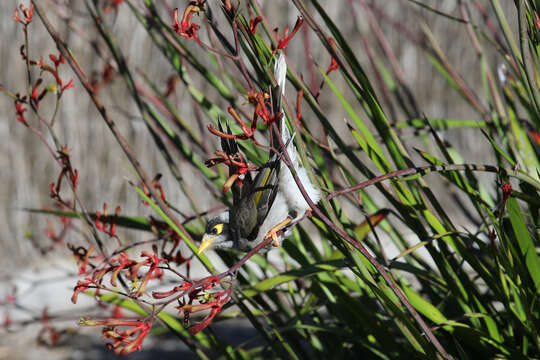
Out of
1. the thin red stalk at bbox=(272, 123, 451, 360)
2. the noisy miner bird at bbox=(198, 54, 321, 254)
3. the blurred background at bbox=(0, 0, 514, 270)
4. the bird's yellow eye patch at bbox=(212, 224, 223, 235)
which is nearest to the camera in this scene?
the thin red stalk at bbox=(272, 123, 451, 360)

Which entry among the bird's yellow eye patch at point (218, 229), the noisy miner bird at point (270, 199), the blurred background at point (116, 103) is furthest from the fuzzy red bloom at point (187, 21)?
the blurred background at point (116, 103)

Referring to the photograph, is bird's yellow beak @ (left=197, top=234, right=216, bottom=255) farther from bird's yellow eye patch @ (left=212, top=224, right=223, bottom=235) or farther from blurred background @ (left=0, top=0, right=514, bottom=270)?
blurred background @ (left=0, top=0, right=514, bottom=270)

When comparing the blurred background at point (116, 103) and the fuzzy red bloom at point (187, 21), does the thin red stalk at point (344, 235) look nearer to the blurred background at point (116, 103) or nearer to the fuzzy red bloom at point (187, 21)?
the fuzzy red bloom at point (187, 21)

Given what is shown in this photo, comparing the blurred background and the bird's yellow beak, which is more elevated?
the blurred background

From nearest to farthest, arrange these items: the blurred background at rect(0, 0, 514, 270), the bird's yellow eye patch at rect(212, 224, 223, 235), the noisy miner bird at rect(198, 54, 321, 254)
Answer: the noisy miner bird at rect(198, 54, 321, 254) < the bird's yellow eye patch at rect(212, 224, 223, 235) < the blurred background at rect(0, 0, 514, 270)

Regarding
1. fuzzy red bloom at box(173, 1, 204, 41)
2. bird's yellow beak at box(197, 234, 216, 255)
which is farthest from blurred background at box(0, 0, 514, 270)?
fuzzy red bloom at box(173, 1, 204, 41)

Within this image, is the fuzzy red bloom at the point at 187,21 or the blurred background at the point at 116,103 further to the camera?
the blurred background at the point at 116,103

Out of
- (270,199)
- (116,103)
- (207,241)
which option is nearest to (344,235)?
(270,199)

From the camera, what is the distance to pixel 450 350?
66cm

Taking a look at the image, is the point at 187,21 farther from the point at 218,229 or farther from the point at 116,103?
the point at 116,103

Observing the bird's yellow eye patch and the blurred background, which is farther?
Answer: the blurred background

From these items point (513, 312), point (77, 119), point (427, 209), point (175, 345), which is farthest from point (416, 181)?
point (77, 119)

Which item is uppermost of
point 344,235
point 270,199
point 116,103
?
point 116,103

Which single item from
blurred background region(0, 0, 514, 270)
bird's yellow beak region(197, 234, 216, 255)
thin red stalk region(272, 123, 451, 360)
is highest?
blurred background region(0, 0, 514, 270)
